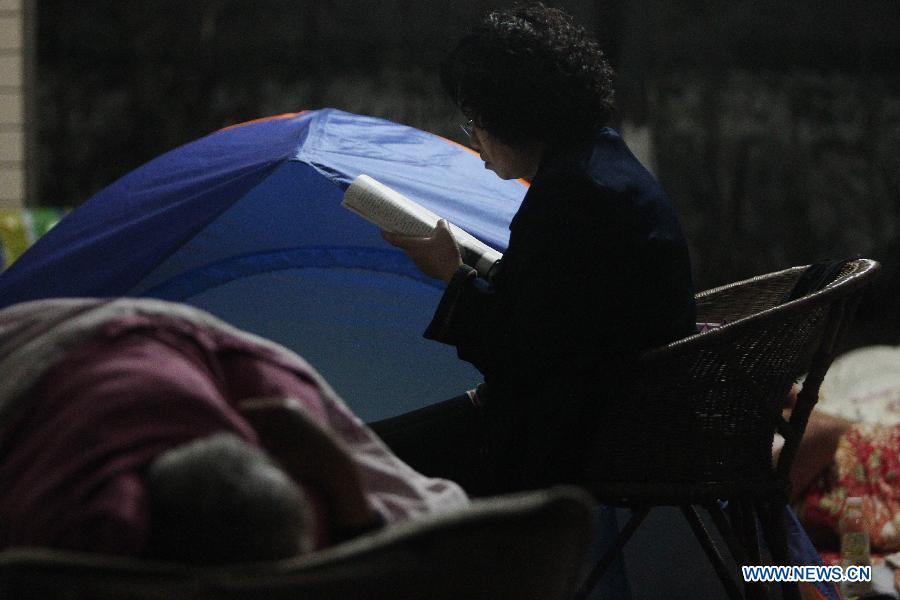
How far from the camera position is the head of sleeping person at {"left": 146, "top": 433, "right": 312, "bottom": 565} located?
98 centimetres

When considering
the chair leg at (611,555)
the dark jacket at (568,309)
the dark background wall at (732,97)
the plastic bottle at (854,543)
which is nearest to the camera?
the dark jacket at (568,309)

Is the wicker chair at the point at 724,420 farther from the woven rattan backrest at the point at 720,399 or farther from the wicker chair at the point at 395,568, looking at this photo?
the wicker chair at the point at 395,568

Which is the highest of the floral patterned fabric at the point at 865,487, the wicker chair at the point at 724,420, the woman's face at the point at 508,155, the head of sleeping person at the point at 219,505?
the woman's face at the point at 508,155

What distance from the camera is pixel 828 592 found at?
7.88ft

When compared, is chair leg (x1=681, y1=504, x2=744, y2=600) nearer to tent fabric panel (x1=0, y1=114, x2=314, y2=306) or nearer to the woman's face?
the woman's face

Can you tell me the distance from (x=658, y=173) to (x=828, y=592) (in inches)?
117

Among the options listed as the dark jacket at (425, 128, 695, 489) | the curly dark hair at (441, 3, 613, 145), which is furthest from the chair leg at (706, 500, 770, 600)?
the curly dark hair at (441, 3, 613, 145)

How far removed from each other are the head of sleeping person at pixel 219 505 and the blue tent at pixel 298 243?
1.52m

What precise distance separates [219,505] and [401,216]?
50.3 inches

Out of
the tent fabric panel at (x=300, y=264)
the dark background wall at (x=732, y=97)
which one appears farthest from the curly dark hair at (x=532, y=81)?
the dark background wall at (x=732, y=97)

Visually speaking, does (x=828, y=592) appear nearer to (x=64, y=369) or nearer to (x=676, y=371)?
(x=676, y=371)

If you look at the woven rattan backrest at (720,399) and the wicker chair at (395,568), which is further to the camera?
the woven rattan backrest at (720,399)

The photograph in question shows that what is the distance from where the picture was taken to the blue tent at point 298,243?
257 centimetres

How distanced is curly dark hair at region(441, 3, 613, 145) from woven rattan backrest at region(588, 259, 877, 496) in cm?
44
